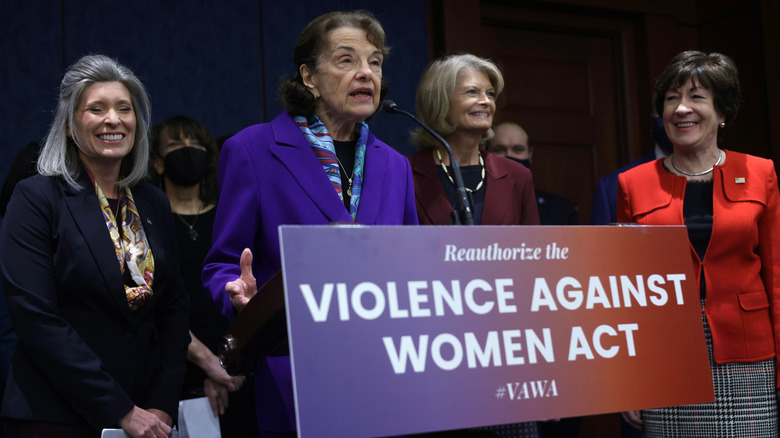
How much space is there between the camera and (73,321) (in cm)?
214

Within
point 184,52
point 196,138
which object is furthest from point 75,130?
point 184,52

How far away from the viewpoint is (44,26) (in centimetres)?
356

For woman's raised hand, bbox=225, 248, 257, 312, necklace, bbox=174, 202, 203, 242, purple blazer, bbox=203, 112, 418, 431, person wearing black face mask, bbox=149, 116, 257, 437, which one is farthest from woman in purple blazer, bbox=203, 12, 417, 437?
necklace, bbox=174, 202, 203, 242

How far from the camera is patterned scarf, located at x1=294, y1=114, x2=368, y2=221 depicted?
1.93 metres

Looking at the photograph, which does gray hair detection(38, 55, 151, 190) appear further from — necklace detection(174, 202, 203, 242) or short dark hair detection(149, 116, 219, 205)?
short dark hair detection(149, 116, 219, 205)

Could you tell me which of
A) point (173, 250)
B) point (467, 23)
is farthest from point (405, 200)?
point (467, 23)

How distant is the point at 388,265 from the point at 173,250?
137 cm

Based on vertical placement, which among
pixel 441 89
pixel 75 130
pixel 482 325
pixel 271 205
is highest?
pixel 441 89

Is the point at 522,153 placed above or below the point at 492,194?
above

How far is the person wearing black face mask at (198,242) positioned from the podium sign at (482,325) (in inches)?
61.2

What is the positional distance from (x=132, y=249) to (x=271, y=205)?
624 millimetres

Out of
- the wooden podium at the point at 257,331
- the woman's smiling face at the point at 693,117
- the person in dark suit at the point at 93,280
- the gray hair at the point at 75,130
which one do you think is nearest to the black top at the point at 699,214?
the woman's smiling face at the point at 693,117

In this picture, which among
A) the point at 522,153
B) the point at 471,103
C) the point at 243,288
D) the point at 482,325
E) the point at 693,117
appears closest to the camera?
the point at 482,325

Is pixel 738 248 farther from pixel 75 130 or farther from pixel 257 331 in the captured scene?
pixel 75 130
